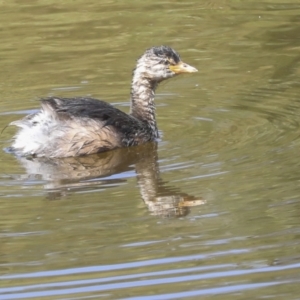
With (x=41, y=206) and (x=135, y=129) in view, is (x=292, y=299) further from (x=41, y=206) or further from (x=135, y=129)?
(x=135, y=129)

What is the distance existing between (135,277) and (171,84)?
5.21 m

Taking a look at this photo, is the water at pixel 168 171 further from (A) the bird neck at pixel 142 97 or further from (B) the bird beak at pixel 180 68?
(B) the bird beak at pixel 180 68

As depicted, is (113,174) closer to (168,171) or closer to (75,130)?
(168,171)

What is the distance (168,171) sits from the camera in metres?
7.70

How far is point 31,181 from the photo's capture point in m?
7.64

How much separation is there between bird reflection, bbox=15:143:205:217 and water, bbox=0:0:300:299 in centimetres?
2

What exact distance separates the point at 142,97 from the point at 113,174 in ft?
5.58

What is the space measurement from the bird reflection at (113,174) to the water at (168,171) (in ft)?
0.05

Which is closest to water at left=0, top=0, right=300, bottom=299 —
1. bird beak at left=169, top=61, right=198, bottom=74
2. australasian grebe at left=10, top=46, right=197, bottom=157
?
australasian grebe at left=10, top=46, right=197, bottom=157

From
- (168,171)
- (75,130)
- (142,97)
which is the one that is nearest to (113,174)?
(168,171)

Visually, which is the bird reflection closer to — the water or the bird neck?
the water

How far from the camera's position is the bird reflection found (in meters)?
7.01

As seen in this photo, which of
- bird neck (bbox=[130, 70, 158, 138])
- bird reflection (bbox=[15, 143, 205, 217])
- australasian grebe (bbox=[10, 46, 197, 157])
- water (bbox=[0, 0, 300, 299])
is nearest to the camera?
water (bbox=[0, 0, 300, 299])

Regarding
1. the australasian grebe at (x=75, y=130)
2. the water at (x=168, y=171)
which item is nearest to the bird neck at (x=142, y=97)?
the water at (x=168, y=171)
